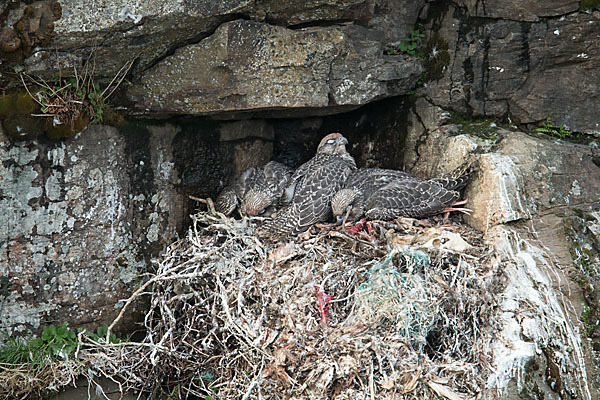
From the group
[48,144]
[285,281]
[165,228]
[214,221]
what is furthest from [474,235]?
[48,144]

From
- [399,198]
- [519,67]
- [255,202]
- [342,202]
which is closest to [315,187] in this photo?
[342,202]

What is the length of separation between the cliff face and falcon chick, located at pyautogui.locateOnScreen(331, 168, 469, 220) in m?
0.23

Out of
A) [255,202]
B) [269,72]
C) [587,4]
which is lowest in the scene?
[255,202]

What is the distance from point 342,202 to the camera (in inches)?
202

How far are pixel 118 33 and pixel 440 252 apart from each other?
263cm

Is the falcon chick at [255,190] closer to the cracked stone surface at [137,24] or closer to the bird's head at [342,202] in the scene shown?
the bird's head at [342,202]

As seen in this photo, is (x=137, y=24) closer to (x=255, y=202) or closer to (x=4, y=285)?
(x=255, y=202)

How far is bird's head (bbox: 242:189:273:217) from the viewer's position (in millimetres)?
5344

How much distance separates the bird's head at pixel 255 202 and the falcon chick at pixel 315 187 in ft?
0.47

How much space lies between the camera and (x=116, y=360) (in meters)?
4.66

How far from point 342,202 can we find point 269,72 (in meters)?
1.15

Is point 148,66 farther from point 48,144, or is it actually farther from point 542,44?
point 542,44

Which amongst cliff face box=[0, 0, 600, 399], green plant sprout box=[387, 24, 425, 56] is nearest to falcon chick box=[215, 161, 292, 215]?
cliff face box=[0, 0, 600, 399]

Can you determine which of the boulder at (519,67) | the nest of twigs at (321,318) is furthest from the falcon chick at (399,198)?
the boulder at (519,67)
